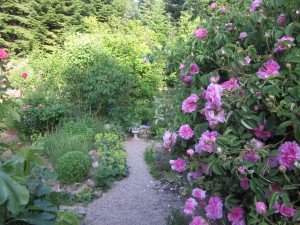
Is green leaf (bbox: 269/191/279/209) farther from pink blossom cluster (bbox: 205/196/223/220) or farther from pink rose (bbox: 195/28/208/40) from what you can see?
pink rose (bbox: 195/28/208/40)

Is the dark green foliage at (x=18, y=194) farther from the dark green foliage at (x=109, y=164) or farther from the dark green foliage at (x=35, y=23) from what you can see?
the dark green foliage at (x=35, y=23)

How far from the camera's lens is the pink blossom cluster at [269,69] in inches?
50.8

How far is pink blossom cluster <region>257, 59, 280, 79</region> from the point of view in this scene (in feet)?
4.23

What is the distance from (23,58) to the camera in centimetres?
1134

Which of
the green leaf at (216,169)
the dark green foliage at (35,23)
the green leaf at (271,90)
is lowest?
the dark green foliage at (35,23)

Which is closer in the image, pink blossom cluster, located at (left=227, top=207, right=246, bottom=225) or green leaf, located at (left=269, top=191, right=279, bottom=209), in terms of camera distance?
green leaf, located at (left=269, top=191, right=279, bottom=209)

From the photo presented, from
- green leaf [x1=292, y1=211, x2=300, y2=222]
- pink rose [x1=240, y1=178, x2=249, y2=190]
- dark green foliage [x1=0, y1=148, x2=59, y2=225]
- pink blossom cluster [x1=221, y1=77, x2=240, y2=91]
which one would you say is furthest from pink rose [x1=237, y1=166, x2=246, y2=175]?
dark green foliage [x1=0, y1=148, x2=59, y2=225]

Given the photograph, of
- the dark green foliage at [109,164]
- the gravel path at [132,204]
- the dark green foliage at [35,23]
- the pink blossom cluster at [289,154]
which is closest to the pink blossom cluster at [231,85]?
the pink blossom cluster at [289,154]

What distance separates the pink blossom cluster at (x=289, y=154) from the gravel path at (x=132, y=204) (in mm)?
2298

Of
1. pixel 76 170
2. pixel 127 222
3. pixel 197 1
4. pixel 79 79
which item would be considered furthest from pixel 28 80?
pixel 197 1

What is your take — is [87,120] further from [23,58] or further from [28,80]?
[23,58]

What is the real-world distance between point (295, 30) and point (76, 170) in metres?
3.38

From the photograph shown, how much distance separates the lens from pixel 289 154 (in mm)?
1144

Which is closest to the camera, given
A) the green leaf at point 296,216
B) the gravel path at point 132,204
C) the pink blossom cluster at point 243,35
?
the green leaf at point 296,216
